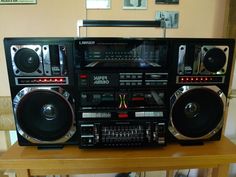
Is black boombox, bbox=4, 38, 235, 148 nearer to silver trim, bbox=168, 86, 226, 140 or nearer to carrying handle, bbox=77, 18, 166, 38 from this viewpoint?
silver trim, bbox=168, 86, 226, 140

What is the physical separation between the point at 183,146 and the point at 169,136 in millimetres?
66

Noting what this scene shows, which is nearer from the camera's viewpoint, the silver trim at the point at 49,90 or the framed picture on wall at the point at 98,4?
the silver trim at the point at 49,90

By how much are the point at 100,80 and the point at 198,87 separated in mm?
318

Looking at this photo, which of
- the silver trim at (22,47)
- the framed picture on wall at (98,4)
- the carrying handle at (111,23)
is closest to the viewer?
the silver trim at (22,47)

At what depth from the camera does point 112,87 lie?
2.06ft

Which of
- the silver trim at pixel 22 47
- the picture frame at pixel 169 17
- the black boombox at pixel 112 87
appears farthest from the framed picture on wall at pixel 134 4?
the silver trim at pixel 22 47

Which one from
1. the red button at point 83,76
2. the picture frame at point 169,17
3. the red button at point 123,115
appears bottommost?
the red button at point 123,115

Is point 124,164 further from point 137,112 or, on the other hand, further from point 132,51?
point 132,51

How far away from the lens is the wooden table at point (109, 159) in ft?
2.01

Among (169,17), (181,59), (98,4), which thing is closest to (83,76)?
(181,59)

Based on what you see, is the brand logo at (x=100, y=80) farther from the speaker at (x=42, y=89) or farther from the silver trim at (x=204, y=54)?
the silver trim at (x=204, y=54)

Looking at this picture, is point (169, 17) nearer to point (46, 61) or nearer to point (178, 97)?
point (178, 97)

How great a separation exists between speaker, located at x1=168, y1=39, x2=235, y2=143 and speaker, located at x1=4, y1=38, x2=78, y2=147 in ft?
1.09

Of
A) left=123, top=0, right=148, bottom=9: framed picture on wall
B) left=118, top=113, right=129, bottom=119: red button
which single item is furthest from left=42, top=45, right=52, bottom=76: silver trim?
left=123, top=0, right=148, bottom=9: framed picture on wall
